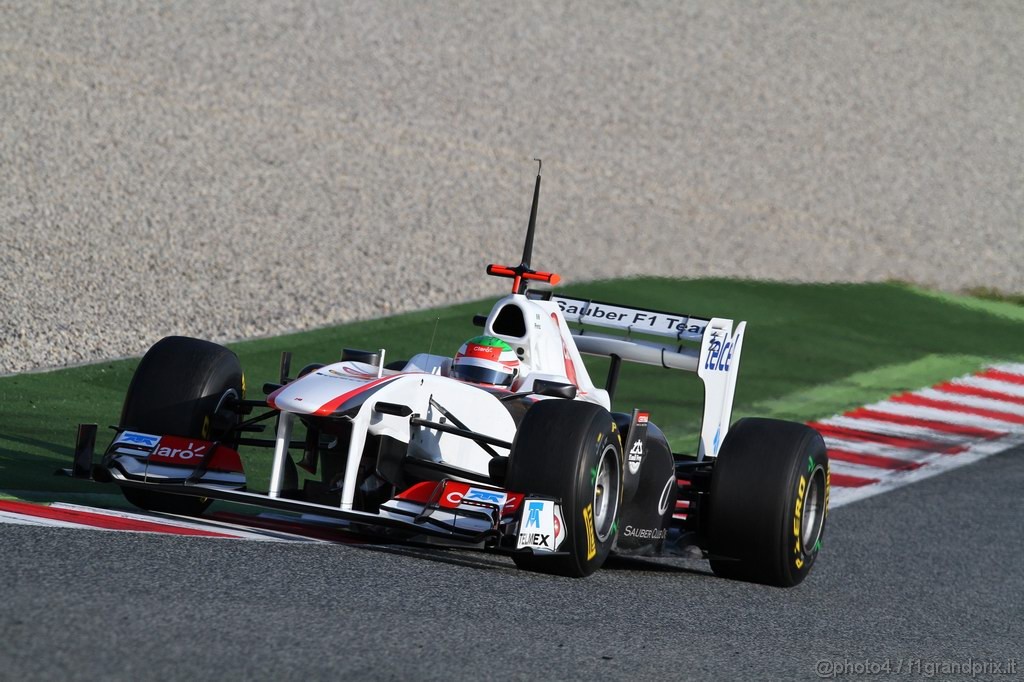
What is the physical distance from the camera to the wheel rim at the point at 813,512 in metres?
8.92

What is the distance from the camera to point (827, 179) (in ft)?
94.0

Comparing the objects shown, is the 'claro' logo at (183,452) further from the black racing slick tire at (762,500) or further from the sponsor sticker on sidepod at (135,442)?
the black racing slick tire at (762,500)

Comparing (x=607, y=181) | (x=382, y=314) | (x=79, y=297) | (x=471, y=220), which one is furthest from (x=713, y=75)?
(x=79, y=297)

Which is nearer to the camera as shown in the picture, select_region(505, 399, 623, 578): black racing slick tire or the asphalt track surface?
the asphalt track surface

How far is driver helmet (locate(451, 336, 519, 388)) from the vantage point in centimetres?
837

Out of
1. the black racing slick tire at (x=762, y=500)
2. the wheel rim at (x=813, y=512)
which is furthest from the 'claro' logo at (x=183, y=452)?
the wheel rim at (x=813, y=512)

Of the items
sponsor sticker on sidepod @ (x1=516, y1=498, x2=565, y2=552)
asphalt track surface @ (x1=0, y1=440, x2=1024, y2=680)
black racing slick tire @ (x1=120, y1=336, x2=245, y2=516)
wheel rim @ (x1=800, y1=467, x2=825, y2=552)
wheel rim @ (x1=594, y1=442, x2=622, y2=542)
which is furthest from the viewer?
wheel rim @ (x1=800, y1=467, x2=825, y2=552)

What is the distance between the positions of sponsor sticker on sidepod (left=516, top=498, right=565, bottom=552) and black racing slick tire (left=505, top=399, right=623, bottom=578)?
0.05m

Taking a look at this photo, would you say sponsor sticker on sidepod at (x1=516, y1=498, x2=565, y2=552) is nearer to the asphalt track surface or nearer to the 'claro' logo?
the asphalt track surface

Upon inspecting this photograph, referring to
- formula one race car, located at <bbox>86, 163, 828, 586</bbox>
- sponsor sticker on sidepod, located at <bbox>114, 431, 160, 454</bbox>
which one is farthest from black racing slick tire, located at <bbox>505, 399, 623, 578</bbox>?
sponsor sticker on sidepod, located at <bbox>114, 431, 160, 454</bbox>

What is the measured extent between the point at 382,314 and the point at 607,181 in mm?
9802

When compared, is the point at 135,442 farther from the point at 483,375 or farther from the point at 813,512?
the point at 813,512

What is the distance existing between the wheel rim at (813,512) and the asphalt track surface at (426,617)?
0.30 meters

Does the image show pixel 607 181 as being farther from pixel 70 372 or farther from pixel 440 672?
pixel 440 672
